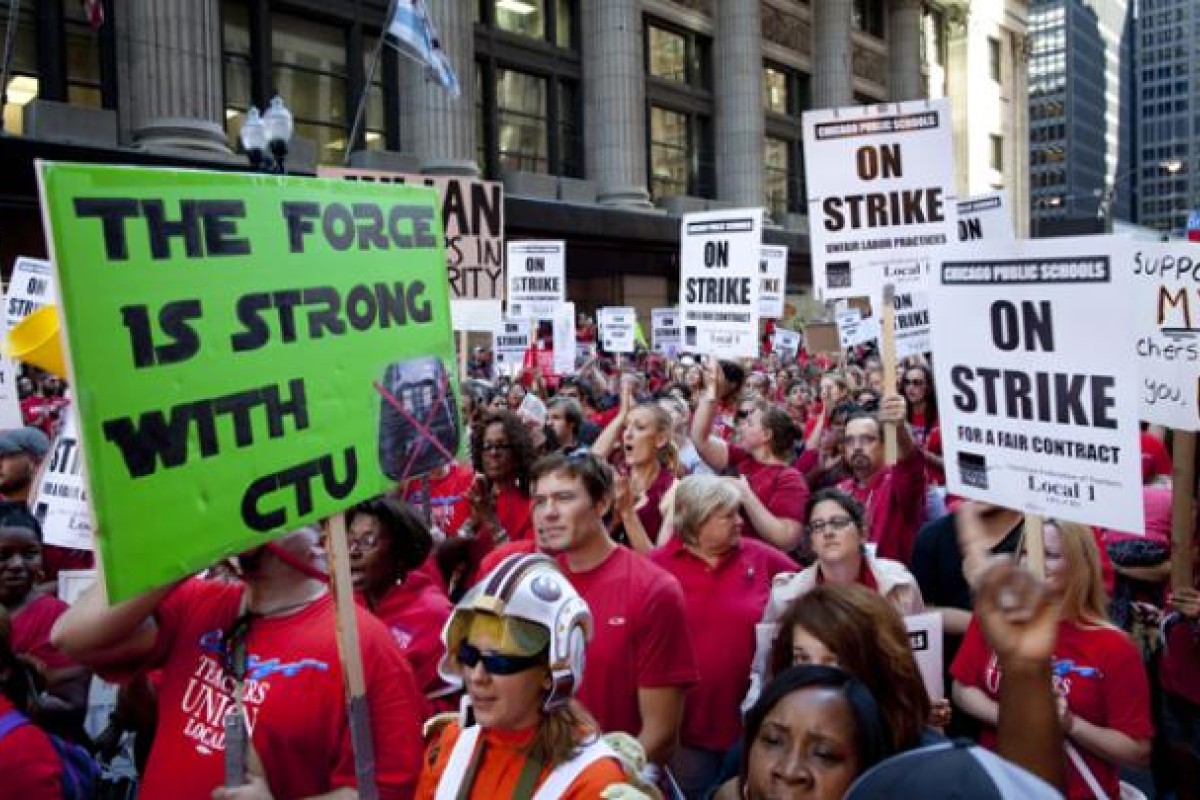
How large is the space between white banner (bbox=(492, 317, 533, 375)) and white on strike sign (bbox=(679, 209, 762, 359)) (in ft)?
11.7

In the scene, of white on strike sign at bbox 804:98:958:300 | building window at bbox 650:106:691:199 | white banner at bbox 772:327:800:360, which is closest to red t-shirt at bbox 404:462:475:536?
white on strike sign at bbox 804:98:958:300

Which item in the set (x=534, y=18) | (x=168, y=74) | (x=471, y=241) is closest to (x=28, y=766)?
(x=471, y=241)

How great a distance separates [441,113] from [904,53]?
27445 mm

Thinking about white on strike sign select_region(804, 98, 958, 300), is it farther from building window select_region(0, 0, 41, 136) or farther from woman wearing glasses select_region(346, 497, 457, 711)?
building window select_region(0, 0, 41, 136)

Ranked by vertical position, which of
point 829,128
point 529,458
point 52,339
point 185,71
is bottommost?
point 529,458

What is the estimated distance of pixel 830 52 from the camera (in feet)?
132

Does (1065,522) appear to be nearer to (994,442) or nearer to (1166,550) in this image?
(994,442)

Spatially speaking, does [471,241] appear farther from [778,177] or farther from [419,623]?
[778,177]

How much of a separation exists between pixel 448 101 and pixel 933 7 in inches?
1314

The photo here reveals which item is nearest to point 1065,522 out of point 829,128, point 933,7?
point 829,128

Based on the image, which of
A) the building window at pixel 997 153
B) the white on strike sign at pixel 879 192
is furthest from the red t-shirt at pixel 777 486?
the building window at pixel 997 153

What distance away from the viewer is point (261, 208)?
106 inches

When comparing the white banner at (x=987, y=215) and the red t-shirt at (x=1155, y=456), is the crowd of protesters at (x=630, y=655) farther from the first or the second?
the white banner at (x=987, y=215)

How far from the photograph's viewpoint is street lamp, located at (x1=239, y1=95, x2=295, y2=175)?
1250cm
